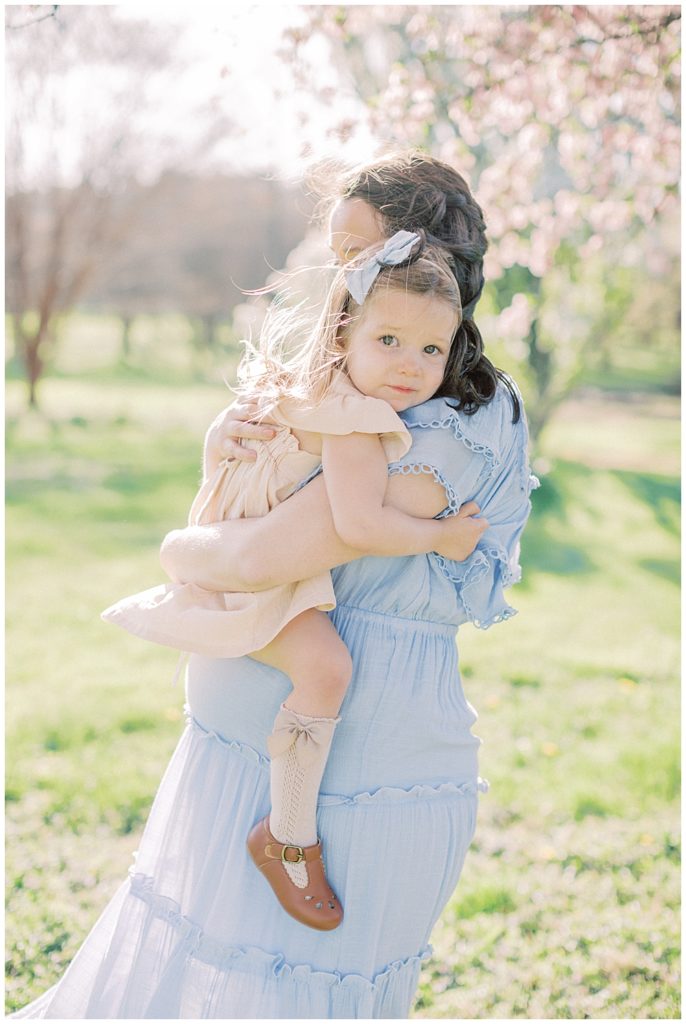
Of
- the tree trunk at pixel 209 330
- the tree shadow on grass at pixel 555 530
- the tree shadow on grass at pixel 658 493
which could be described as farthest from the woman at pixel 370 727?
the tree trunk at pixel 209 330

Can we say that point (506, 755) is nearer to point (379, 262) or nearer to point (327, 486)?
point (327, 486)

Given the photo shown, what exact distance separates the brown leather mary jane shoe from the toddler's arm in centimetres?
61

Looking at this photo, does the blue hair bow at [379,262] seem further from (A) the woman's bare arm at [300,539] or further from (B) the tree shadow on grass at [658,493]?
(B) the tree shadow on grass at [658,493]

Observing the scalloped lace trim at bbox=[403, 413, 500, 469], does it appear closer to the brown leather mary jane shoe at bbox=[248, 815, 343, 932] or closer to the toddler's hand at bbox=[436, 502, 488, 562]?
the toddler's hand at bbox=[436, 502, 488, 562]

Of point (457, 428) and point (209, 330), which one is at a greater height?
point (457, 428)

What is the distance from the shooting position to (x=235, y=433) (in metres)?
2.04

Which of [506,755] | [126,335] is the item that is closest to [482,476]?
[506,755]

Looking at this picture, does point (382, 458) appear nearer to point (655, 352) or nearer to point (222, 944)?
point (222, 944)

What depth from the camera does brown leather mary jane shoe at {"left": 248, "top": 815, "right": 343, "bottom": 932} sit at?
6.40 ft

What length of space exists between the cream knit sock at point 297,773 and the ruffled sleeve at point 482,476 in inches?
14.6

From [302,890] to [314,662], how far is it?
1.46ft

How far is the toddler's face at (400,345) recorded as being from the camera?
6.07 feet

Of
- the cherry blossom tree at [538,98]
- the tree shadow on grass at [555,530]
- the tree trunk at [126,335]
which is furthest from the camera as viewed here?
the tree trunk at [126,335]

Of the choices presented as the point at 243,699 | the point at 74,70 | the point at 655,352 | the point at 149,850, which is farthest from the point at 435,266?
the point at 655,352
